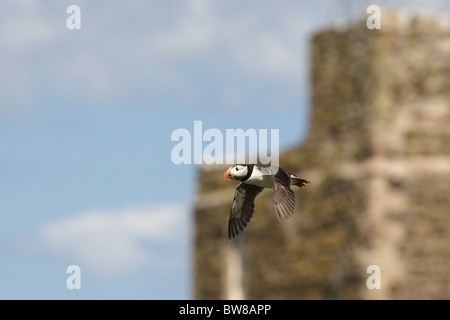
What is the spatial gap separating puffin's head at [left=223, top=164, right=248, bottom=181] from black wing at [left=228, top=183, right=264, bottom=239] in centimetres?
80

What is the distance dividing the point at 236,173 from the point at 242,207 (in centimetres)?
127

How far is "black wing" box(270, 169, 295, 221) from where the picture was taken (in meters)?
15.9

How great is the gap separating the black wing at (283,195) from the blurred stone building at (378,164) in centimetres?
2267

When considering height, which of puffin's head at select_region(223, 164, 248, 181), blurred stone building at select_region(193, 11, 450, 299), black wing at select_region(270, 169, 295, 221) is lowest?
black wing at select_region(270, 169, 295, 221)

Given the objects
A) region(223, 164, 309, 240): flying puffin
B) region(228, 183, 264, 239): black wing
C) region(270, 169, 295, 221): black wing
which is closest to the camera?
region(270, 169, 295, 221): black wing

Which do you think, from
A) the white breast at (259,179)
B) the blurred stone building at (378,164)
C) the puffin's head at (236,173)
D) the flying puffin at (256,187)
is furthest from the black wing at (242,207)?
the blurred stone building at (378,164)

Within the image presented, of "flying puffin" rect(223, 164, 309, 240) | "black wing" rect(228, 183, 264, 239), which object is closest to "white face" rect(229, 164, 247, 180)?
"flying puffin" rect(223, 164, 309, 240)

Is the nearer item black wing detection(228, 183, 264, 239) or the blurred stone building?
black wing detection(228, 183, 264, 239)

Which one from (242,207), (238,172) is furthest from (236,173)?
(242,207)

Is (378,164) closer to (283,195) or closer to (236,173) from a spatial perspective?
(236,173)

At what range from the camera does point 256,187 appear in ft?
58.2

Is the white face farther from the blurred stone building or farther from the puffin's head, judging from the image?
the blurred stone building
